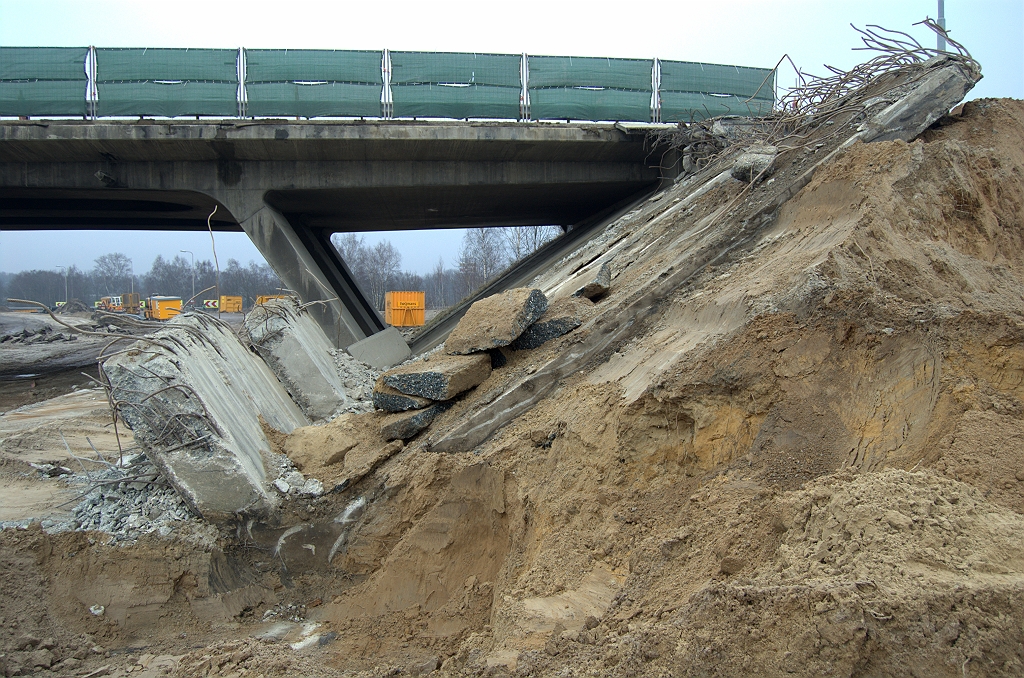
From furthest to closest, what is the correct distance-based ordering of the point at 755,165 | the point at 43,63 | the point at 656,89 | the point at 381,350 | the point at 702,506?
the point at 656,89, the point at 43,63, the point at 381,350, the point at 755,165, the point at 702,506

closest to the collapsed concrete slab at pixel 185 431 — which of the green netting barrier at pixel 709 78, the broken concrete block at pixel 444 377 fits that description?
the broken concrete block at pixel 444 377

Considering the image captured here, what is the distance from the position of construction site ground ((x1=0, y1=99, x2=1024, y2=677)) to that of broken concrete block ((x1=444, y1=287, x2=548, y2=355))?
28 centimetres

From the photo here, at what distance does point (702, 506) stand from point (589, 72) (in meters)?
9.73

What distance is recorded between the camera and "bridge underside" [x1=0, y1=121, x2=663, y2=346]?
9.74 meters

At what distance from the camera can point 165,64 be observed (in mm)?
Result: 10094

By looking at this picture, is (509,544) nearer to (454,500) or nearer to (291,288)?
(454,500)

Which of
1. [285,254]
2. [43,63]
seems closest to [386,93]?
[285,254]

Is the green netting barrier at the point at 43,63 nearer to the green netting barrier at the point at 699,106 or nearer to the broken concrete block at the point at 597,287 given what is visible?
the broken concrete block at the point at 597,287

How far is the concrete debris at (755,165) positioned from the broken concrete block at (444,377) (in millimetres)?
3021

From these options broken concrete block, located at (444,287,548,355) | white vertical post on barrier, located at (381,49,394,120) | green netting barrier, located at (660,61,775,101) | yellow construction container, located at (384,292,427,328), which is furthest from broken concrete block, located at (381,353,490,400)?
yellow construction container, located at (384,292,427,328)

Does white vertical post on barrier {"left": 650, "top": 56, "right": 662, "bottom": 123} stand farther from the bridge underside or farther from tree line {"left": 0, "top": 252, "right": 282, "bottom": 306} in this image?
tree line {"left": 0, "top": 252, "right": 282, "bottom": 306}

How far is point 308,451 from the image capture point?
5277 millimetres

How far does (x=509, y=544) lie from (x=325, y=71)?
926 cm

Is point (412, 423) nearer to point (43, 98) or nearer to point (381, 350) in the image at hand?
point (381, 350)
